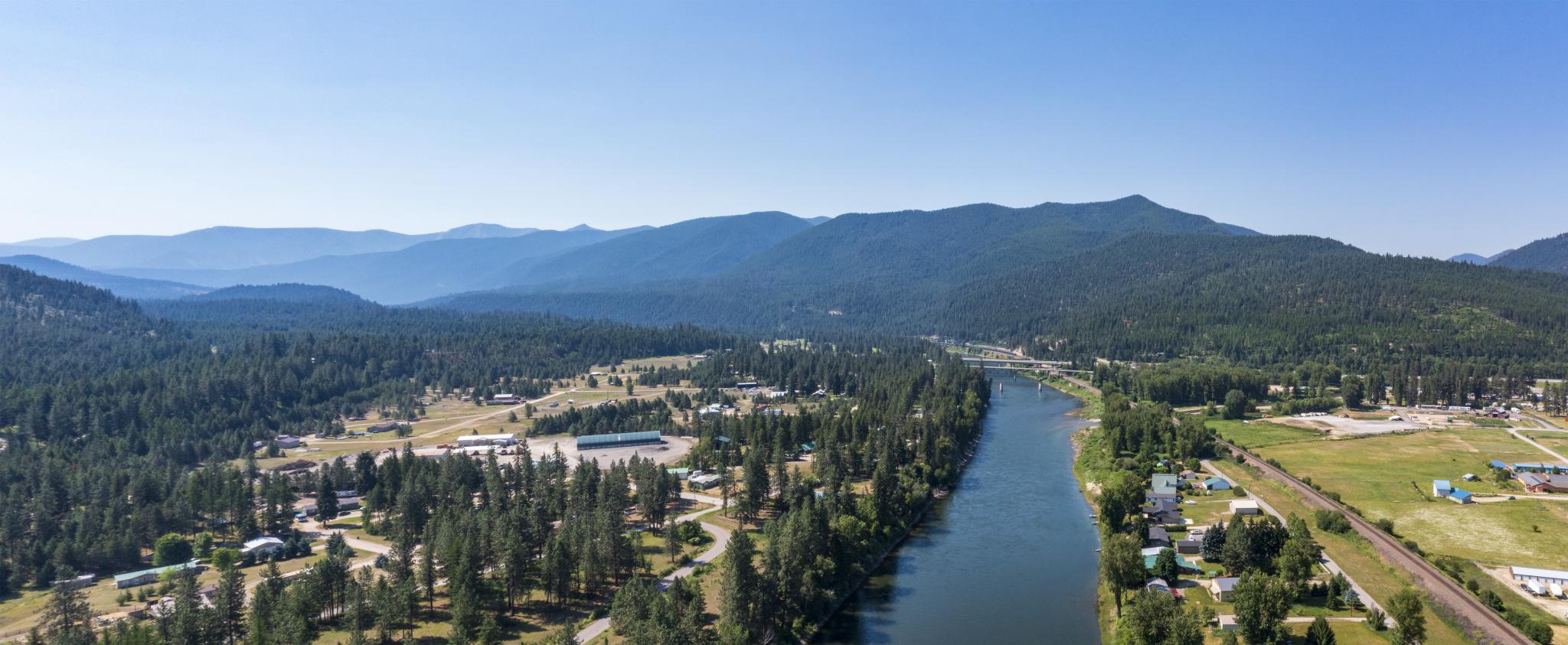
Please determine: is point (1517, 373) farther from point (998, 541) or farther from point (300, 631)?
point (300, 631)

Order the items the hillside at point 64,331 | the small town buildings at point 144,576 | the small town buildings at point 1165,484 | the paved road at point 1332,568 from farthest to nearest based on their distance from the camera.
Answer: the hillside at point 64,331 → the small town buildings at point 1165,484 → the small town buildings at point 144,576 → the paved road at point 1332,568

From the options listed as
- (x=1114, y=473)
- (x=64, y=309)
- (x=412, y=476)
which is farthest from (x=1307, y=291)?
(x=64, y=309)

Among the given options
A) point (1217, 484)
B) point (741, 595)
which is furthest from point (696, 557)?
point (1217, 484)

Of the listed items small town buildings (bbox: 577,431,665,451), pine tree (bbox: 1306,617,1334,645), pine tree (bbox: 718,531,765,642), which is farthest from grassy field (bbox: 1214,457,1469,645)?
small town buildings (bbox: 577,431,665,451)

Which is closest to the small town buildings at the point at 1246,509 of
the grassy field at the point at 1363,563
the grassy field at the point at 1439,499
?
the grassy field at the point at 1363,563

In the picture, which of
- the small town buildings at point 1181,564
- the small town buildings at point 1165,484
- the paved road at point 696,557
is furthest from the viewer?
the small town buildings at point 1165,484

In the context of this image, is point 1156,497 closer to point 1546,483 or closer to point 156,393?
point 1546,483

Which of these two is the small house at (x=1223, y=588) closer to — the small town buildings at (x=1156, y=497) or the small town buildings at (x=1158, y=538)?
the small town buildings at (x=1158, y=538)
